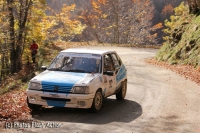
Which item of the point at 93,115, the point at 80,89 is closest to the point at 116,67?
the point at 93,115

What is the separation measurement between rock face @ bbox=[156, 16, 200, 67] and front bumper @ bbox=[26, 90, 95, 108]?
13.6 m

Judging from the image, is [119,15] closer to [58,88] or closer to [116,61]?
[116,61]

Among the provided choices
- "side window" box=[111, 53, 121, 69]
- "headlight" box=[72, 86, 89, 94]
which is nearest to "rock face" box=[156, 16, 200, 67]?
"side window" box=[111, 53, 121, 69]

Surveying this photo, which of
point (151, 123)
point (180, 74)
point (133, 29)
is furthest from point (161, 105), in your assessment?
point (133, 29)

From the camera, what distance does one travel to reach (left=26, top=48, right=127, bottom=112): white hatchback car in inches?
360

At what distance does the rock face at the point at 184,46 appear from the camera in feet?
75.4

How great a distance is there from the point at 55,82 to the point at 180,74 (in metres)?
12.1

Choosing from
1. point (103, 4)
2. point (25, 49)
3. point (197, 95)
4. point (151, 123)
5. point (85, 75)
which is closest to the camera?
point (151, 123)

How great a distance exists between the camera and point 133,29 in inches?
2185

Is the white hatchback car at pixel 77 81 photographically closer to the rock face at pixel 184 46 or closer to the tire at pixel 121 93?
the tire at pixel 121 93

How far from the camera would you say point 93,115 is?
9.49m

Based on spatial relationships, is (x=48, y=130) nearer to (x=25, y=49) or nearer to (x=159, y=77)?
(x=159, y=77)

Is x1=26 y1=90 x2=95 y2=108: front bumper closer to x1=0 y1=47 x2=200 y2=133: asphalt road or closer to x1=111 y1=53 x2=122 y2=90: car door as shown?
x1=0 y1=47 x2=200 y2=133: asphalt road

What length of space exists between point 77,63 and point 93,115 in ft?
5.96
